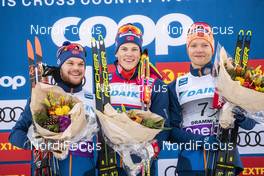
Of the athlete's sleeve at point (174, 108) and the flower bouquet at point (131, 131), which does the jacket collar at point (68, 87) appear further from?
the athlete's sleeve at point (174, 108)

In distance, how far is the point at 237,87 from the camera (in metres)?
2.85

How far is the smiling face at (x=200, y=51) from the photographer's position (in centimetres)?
301

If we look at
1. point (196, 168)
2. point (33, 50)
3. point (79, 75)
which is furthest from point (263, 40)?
point (33, 50)

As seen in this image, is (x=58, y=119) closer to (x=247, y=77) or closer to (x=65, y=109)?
(x=65, y=109)

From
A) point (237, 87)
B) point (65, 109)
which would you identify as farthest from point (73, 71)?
point (237, 87)

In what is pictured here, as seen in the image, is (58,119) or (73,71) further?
(73,71)

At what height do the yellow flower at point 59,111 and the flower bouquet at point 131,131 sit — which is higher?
the yellow flower at point 59,111

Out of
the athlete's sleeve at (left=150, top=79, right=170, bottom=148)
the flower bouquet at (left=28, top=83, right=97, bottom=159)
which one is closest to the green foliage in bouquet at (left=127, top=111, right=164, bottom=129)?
the athlete's sleeve at (left=150, top=79, right=170, bottom=148)

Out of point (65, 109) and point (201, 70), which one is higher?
point (201, 70)

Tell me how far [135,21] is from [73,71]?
0.60m

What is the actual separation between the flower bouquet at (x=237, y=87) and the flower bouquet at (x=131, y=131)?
492 millimetres

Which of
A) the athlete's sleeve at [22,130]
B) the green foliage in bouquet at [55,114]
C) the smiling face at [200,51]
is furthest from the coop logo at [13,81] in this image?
the smiling face at [200,51]

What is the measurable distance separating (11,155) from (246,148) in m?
1.79

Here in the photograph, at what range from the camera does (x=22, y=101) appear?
3047 mm
